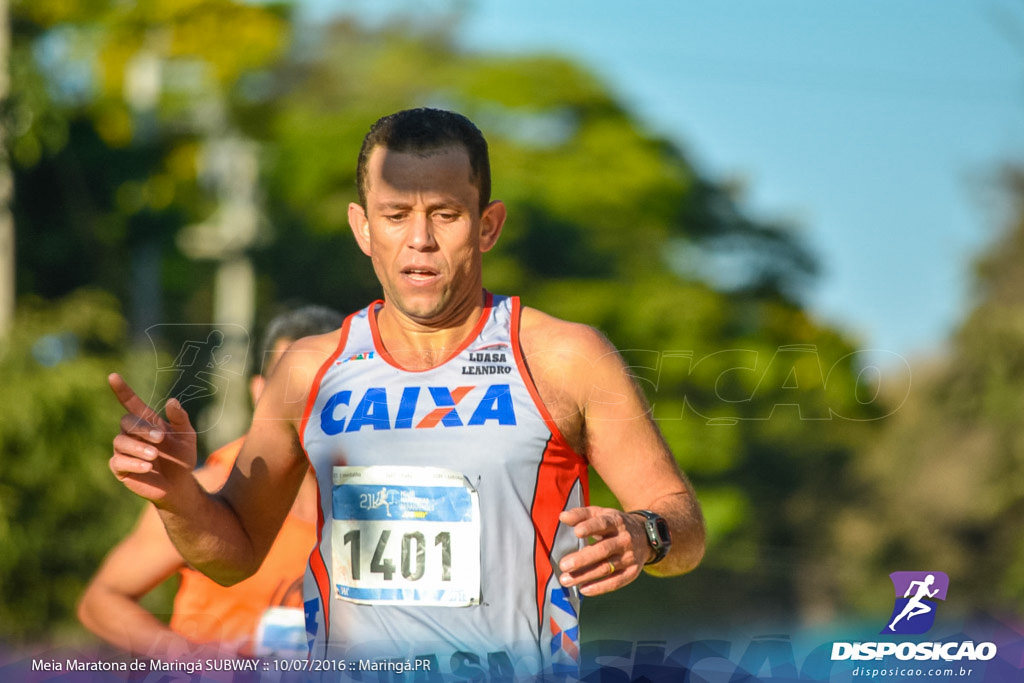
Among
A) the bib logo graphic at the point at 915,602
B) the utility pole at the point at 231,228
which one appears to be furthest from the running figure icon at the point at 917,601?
the utility pole at the point at 231,228

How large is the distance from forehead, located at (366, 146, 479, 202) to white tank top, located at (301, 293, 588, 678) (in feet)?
1.29

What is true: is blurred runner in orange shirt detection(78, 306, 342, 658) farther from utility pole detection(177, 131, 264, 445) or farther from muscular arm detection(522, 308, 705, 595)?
utility pole detection(177, 131, 264, 445)

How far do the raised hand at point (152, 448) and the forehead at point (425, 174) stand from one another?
2.42 ft

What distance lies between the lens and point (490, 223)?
129 inches

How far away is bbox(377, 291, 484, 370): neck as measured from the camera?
3.17 meters

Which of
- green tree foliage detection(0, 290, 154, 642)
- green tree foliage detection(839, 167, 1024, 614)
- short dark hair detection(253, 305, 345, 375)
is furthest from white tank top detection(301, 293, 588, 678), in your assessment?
green tree foliage detection(839, 167, 1024, 614)

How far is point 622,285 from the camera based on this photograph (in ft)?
88.9

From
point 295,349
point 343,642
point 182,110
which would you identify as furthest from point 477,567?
point 182,110

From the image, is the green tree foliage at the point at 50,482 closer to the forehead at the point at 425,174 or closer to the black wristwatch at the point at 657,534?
the forehead at the point at 425,174

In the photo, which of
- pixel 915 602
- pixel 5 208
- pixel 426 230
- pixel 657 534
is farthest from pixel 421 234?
pixel 5 208

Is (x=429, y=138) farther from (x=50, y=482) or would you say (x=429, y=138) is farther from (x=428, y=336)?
(x=50, y=482)

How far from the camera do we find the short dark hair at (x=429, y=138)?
10.4 feet

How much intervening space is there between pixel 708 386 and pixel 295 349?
68.7ft

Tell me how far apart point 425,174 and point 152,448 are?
0.91 meters
